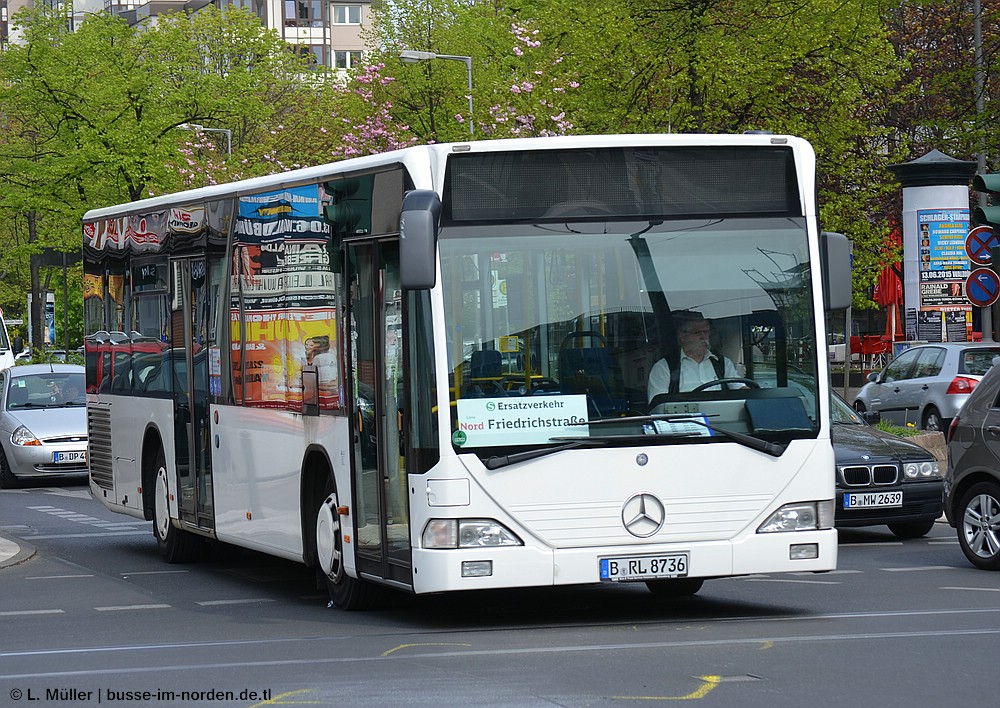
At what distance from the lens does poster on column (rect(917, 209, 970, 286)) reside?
29.3 meters

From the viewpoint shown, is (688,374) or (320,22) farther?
(320,22)

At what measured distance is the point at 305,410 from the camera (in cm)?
1246

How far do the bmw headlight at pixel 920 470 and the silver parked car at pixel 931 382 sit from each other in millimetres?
11299

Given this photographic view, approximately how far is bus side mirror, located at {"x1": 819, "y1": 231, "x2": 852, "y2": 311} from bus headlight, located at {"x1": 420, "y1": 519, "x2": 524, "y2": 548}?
7.56ft

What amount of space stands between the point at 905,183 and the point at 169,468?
17.3 meters

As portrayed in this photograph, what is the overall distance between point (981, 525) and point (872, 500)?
247cm

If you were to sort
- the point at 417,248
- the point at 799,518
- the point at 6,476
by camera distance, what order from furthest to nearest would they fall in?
the point at 6,476 < the point at 799,518 < the point at 417,248

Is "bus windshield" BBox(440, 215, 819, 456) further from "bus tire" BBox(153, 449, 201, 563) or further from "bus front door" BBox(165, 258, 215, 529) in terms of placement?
"bus tire" BBox(153, 449, 201, 563)

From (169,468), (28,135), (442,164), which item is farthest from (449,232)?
(28,135)

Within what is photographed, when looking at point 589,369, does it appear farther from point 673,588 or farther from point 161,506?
point 161,506

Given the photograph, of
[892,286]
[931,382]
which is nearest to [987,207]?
[931,382]

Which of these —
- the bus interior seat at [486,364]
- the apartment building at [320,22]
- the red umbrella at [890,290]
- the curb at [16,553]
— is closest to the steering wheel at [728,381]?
the bus interior seat at [486,364]

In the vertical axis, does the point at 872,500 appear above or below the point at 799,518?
below

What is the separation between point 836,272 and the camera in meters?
11.0
